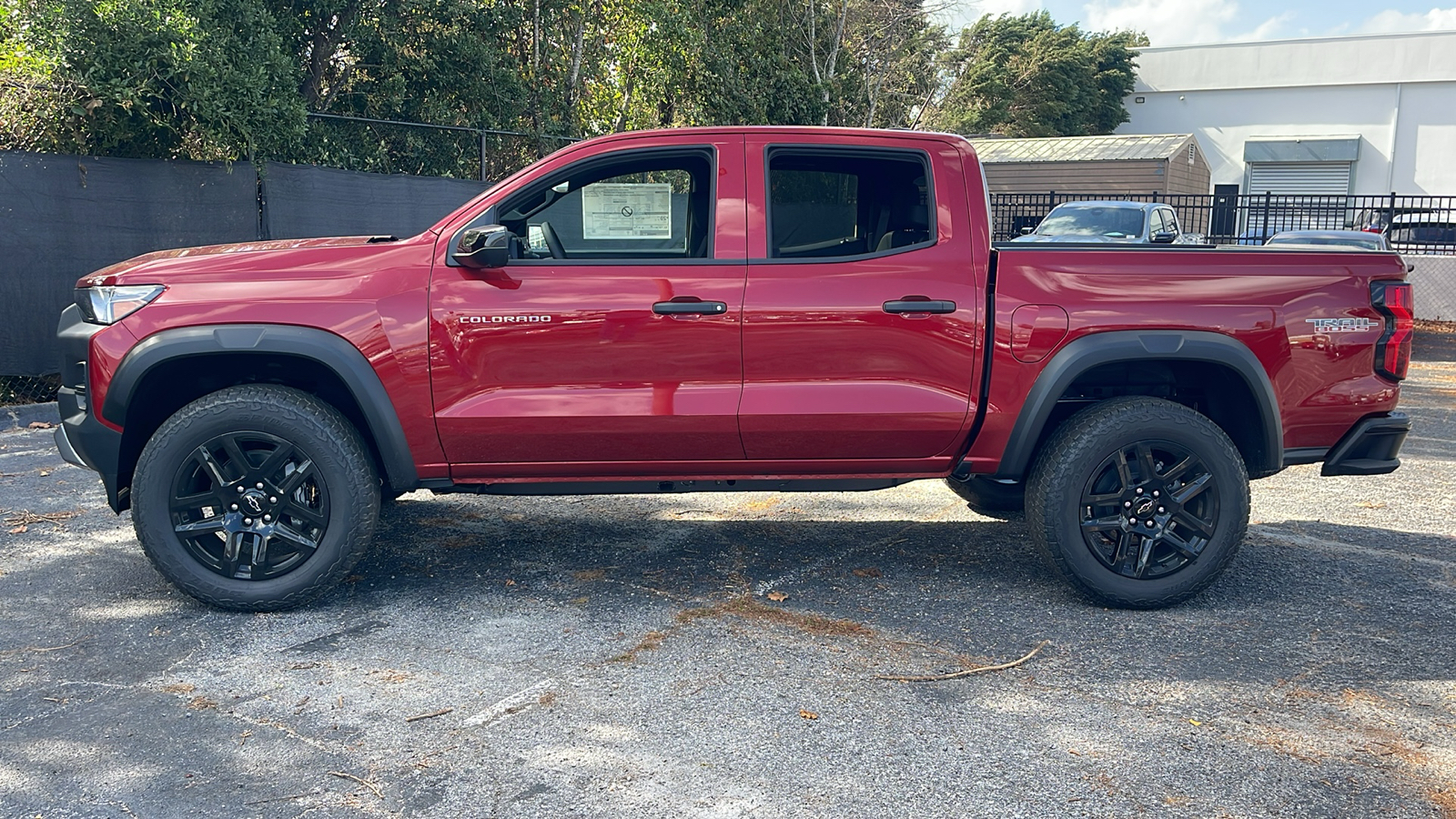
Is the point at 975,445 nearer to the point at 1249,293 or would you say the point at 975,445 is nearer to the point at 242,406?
the point at 1249,293

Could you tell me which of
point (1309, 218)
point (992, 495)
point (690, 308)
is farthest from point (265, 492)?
point (1309, 218)

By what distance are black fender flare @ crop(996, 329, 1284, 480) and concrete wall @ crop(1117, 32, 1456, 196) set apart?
4492 centimetres

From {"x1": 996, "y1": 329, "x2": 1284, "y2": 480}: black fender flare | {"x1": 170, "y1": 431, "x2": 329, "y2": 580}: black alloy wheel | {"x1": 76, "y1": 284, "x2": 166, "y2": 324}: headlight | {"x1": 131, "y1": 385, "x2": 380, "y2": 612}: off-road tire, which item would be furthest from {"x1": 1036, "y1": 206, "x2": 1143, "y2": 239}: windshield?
{"x1": 76, "y1": 284, "x2": 166, "y2": 324}: headlight

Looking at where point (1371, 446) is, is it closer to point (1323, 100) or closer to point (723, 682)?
point (723, 682)

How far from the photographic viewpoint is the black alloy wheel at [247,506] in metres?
4.29

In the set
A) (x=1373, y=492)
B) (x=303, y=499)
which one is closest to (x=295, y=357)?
(x=303, y=499)

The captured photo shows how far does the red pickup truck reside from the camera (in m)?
4.30

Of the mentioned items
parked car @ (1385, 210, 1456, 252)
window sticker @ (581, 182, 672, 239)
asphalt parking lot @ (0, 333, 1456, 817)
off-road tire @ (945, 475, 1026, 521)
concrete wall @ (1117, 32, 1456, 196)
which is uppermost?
concrete wall @ (1117, 32, 1456, 196)

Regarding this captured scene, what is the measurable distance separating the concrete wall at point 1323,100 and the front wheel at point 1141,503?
45018 mm

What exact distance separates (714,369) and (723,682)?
4.14ft

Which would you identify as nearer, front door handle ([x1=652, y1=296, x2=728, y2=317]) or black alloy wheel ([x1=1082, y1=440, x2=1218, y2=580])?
front door handle ([x1=652, y1=296, x2=728, y2=317])

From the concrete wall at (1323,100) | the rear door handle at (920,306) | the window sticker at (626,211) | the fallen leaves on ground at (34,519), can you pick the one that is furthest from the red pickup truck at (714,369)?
the concrete wall at (1323,100)

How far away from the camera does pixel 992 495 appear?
5.59 meters

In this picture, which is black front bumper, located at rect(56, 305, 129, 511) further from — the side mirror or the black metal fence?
the black metal fence
